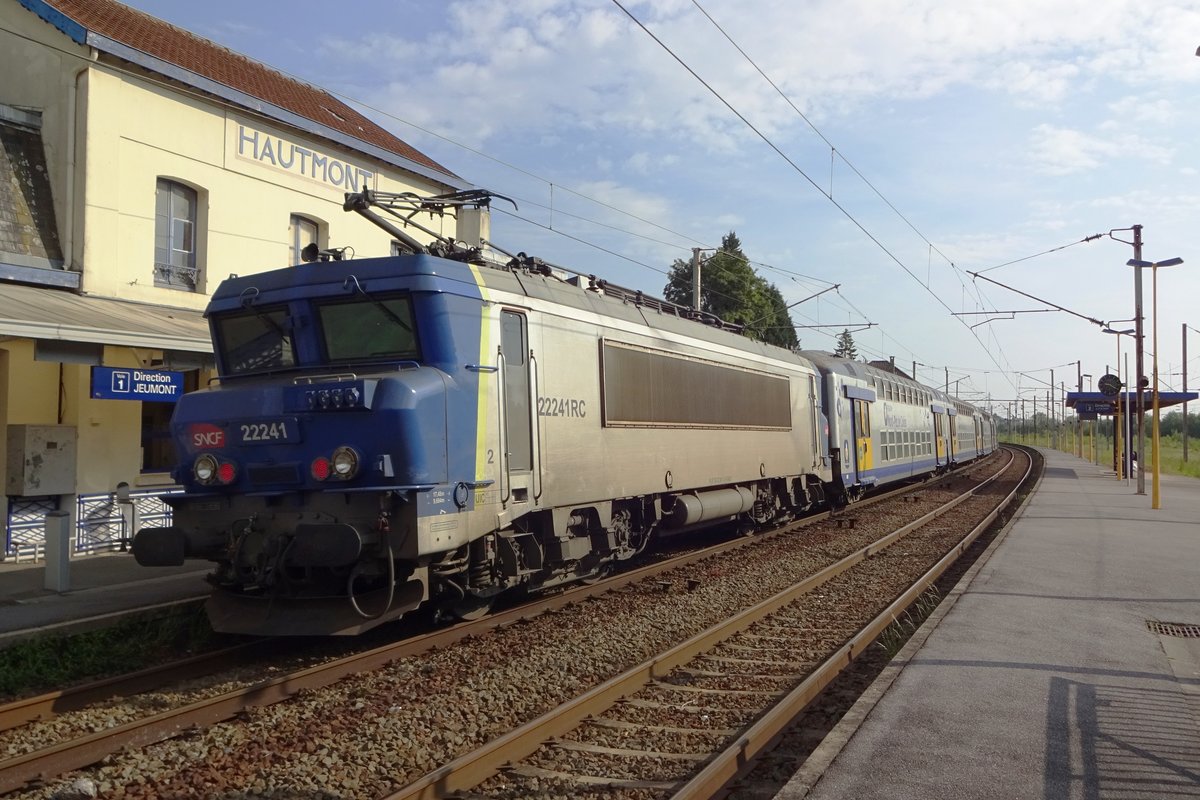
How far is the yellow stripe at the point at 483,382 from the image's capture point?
8109 mm

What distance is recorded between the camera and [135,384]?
12570 mm

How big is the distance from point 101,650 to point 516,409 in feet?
13.6

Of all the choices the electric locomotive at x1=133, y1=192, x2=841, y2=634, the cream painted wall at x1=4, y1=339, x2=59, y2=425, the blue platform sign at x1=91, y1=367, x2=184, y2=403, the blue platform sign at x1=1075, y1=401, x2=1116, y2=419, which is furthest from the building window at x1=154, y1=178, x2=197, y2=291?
the blue platform sign at x1=1075, y1=401, x2=1116, y2=419

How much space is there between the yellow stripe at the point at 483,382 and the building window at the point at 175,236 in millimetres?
8601

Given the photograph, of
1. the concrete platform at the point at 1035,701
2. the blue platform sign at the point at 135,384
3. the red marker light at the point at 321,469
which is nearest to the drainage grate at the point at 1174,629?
the concrete platform at the point at 1035,701

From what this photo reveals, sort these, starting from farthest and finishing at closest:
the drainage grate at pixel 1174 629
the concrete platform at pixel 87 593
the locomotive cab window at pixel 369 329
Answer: the drainage grate at pixel 1174 629 → the concrete platform at pixel 87 593 → the locomotive cab window at pixel 369 329

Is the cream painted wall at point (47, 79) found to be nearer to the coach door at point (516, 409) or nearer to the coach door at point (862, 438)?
the coach door at point (516, 409)

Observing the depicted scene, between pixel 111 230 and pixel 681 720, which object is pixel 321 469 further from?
pixel 111 230

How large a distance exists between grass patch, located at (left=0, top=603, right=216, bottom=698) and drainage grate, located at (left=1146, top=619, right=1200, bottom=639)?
9.04 meters

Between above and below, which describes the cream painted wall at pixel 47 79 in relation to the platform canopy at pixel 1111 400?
above

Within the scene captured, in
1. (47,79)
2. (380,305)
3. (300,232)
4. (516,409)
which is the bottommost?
(516,409)

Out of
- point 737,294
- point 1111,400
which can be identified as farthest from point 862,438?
point 737,294

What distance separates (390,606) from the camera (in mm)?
7504

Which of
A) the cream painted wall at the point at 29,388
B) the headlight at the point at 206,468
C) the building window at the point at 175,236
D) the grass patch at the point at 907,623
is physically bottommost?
the grass patch at the point at 907,623
